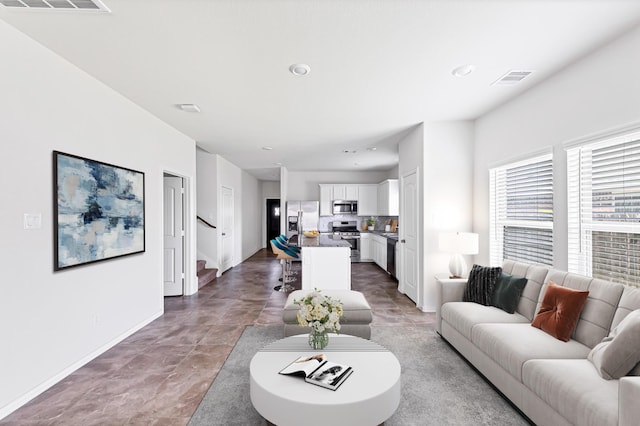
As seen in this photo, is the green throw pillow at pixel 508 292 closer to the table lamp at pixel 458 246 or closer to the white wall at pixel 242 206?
the table lamp at pixel 458 246

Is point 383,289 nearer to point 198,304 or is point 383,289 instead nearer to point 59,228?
point 198,304

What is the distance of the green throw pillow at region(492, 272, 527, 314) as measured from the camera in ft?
9.17

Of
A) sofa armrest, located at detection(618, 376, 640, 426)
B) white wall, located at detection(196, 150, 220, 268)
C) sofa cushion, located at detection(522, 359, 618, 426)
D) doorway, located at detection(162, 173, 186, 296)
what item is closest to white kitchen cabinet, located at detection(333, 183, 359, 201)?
white wall, located at detection(196, 150, 220, 268)

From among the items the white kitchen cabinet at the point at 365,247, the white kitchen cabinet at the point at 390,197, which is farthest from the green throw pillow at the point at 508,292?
the white kitchen cabinet at the point at 365,247

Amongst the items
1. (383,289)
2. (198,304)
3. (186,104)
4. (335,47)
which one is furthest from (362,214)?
(335,47)

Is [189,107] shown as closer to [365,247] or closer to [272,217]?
[365,247]

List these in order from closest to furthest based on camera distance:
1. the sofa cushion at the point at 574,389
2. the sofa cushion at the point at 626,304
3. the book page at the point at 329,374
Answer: the sofa cushion at the point at 574,389 < the book page at the point at 329,374 < the sofa cushion at the point at 626,304

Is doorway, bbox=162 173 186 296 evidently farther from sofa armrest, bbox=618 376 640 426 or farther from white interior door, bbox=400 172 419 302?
sofa armrest, bbox=618 376 640 426

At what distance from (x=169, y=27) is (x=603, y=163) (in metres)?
3.56

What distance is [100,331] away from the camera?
3.03 metres

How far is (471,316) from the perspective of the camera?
2.74 meters

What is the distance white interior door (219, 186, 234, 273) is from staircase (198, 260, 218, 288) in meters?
0.46

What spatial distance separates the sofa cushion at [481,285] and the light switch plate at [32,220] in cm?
393

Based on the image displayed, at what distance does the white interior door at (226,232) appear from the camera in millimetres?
6945
